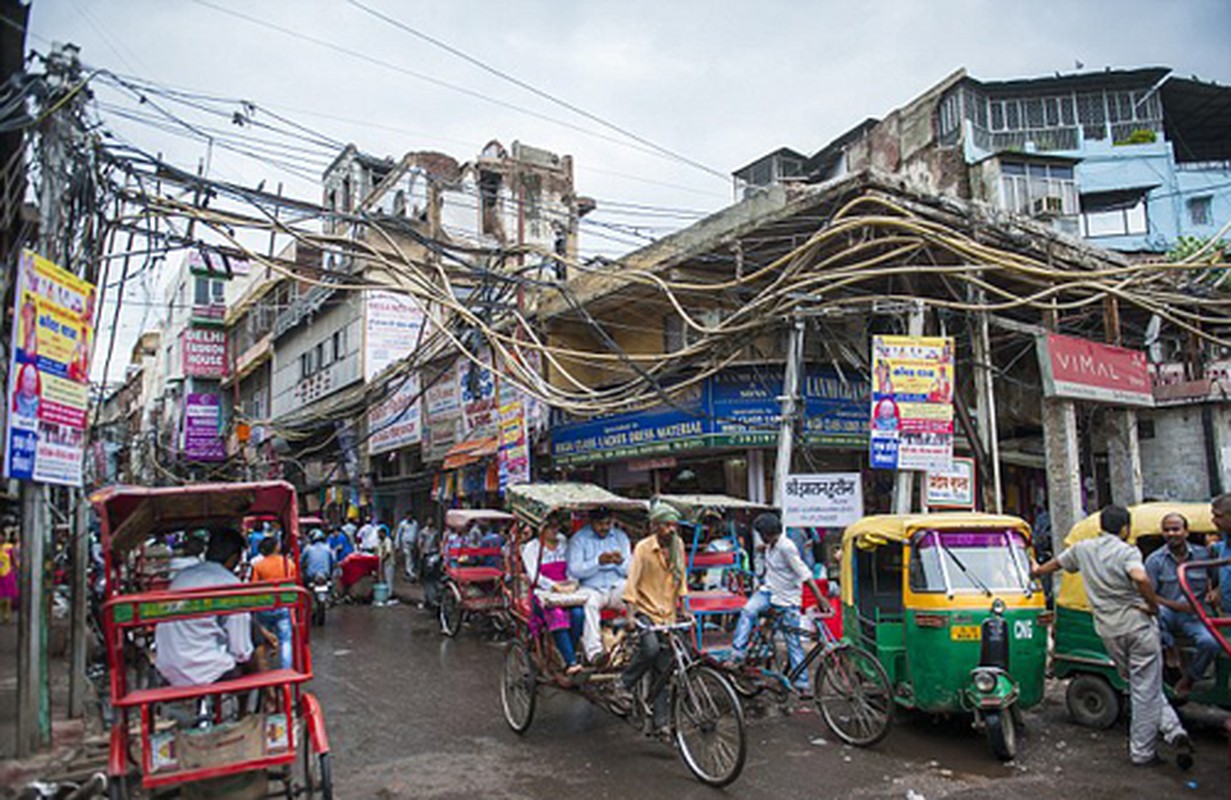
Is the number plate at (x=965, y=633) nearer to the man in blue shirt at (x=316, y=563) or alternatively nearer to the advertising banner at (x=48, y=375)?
the advertising banner at (x=48, y=375)

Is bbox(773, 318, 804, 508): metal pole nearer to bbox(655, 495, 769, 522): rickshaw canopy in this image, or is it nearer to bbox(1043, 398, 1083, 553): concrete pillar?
bbox(655, 495, 769, 522): rickshaw canopy

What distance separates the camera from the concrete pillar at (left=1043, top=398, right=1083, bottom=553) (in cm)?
1277

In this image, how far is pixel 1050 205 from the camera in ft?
93.5

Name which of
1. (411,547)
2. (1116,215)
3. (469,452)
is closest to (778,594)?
(469,452)

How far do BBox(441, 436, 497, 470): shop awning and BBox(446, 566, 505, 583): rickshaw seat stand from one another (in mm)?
5857

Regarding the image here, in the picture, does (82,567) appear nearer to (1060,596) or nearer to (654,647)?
(654,647)

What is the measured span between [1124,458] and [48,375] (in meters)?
15.2

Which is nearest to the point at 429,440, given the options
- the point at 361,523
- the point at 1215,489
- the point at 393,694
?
the point at 361,523

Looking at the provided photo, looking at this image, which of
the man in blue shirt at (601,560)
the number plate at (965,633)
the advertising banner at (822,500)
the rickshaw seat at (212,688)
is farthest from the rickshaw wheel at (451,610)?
the number plate at (965,633)

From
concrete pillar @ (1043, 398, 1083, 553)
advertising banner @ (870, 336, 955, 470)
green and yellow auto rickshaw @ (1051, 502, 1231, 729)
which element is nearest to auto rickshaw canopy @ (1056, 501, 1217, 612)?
green and yellow auto rickshaw @ (1051, 502, 1231, 729)

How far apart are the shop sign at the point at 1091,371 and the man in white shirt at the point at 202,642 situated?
11114mm

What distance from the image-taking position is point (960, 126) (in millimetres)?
30219

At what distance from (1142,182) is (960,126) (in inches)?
273

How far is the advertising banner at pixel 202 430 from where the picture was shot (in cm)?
3994
